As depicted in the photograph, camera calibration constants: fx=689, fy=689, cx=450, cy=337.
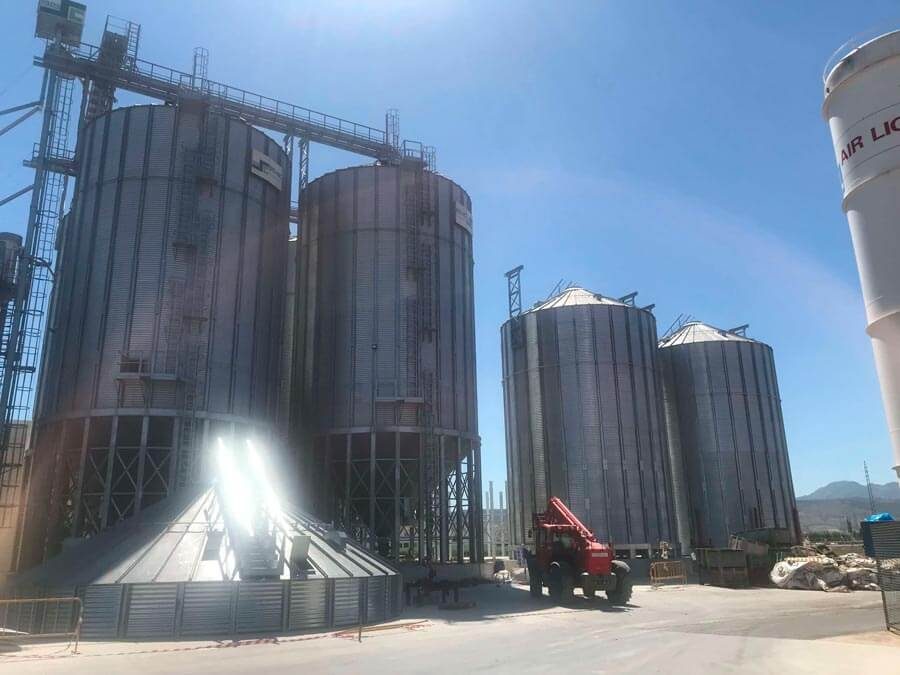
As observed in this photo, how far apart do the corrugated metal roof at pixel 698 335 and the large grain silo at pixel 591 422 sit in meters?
8.93

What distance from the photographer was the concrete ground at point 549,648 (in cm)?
1481

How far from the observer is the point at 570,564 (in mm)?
30844

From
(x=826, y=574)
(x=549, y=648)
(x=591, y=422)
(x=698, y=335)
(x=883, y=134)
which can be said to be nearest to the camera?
(x=549, y=648)

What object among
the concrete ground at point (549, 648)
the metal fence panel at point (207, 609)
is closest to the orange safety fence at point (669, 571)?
the concrete ground at point (549, 648)

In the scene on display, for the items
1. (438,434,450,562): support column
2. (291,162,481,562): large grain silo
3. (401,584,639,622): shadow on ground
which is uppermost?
(291,162,481,562): large grain silo

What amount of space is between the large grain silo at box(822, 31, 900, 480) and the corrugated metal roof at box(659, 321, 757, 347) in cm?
3847

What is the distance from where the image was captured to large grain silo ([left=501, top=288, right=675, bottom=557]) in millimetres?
45969

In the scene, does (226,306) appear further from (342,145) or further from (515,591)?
(515,591)

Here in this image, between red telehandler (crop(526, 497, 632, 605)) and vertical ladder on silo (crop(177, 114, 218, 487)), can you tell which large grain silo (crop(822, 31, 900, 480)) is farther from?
vertical ladder on silo (crop(177, 114, 218, 487))

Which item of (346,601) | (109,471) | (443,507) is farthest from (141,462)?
(443,507)

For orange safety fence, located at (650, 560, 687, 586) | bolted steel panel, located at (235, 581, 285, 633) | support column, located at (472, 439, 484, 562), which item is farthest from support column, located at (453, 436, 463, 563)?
bolted steel panel, located at (235, 581, 285, 633)

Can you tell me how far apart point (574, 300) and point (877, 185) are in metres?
31.1

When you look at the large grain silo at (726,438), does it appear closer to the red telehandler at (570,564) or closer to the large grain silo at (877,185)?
the red telehandler at (570,564)

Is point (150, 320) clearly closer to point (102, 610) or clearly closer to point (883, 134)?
point (102, 610)
